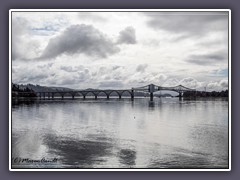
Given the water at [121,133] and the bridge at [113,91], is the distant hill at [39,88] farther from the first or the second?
the water at [121,133]

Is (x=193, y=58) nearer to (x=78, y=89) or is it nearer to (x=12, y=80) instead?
(x=78, y=89)

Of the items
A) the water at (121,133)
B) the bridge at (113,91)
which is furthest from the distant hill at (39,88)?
the water at (121,133)

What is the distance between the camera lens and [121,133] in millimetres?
3918

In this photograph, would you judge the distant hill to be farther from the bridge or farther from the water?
the water

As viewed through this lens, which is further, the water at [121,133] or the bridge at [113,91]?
the bridge at [113,91]

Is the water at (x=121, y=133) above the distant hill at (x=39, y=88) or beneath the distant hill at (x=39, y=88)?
beneath

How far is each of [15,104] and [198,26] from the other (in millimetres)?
2487

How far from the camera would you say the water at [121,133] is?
3.66 metres

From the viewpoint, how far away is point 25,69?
3.82 m

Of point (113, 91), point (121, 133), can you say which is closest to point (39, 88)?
point (113, 91)

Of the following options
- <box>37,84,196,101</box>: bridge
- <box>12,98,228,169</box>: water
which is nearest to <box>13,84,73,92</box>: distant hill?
<box>37,84,196,101</box>: bridge

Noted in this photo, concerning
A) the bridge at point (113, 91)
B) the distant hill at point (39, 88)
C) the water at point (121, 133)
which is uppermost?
the distant hill at point (39, 88)

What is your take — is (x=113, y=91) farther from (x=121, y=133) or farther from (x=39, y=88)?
(x=39, y=88)
